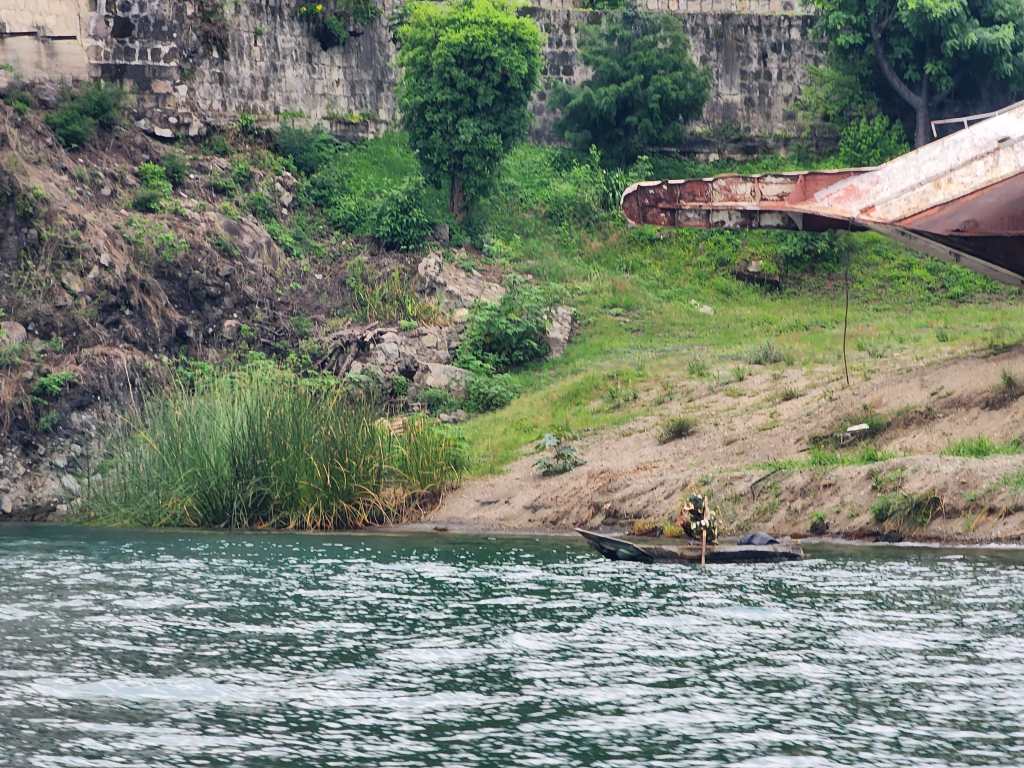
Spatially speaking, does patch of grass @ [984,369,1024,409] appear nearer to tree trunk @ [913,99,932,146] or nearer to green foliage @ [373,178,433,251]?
green foliage @ [373,178,433,251]

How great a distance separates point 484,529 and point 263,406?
410 cm

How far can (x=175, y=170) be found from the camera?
137ft

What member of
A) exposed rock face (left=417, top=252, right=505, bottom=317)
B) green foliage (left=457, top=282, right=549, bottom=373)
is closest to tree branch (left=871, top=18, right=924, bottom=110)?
exposed rock face (left=417, top=252, right=505, bottom=317)

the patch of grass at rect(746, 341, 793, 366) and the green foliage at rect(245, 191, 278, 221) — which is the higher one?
the green foliage at rect(245, 191, 278, 221)

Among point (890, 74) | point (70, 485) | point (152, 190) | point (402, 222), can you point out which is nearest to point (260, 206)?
point (152, 190)

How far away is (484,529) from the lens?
28750 millimetres

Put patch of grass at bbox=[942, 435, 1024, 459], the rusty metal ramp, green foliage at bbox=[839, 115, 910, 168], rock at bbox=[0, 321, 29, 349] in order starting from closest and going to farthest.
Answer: patch of grass at bbox=[942, 435, 1024, 459] < the rusty metal ramp < rock at bbox=[0, 321, 29, 349] < green foliage at bbox=[839, 115, 910, 168]

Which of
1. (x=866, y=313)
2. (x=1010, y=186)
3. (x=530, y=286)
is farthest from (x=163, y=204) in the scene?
(x=1010, y=186)

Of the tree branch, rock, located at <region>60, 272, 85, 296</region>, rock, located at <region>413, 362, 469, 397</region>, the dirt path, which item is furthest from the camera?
the tree branch

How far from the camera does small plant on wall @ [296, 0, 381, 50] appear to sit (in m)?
45.9

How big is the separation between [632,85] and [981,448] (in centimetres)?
2126

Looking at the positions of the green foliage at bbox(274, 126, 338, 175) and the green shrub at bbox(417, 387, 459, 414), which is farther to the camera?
the green foliage at bbox(274, 126, 338, 175)

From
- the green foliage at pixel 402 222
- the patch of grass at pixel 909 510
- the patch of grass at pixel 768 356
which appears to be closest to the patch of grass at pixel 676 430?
the patch of grass at pixel 768 356

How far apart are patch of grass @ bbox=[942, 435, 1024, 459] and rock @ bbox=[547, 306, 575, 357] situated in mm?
12532
